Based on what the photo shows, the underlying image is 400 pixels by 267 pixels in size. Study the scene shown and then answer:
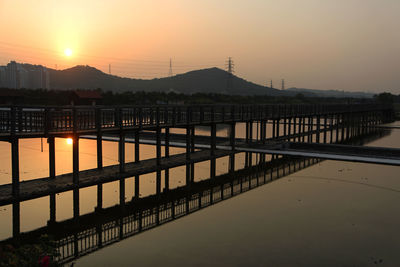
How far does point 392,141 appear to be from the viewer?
47.4 meters

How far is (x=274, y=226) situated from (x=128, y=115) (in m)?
13.2

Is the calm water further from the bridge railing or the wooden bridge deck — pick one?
the bridge railing

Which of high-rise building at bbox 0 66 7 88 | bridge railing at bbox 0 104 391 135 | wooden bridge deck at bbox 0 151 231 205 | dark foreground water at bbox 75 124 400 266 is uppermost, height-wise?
high-rise building at bbox 0 66 7 88

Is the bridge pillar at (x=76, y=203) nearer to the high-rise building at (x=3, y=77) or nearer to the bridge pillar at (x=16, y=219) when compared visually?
the bridge pillar at (x=16, y=219)

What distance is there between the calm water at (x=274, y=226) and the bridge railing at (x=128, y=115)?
3546mm

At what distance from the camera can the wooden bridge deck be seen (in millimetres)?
17603

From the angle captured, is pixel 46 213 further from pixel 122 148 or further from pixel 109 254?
pixel 122 148

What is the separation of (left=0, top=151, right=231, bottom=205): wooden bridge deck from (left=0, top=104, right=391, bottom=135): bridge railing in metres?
2.59

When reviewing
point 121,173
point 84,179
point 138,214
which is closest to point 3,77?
point 121,173

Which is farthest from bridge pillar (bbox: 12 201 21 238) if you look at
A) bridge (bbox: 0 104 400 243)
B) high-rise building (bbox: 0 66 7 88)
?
high-rise building (bbox: 0 66 7 88)

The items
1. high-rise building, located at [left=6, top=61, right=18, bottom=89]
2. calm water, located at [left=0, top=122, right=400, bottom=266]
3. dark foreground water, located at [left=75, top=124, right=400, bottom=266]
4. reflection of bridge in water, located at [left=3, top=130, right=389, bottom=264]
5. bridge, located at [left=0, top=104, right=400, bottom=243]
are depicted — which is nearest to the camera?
dark foreground water, located at [left=75, top=124, right=400, bottom=266]

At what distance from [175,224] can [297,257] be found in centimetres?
522

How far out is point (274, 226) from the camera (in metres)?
15.2

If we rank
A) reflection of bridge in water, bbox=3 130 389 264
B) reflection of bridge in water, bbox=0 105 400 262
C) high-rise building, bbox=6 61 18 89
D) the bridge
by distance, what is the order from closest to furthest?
reflection of bridge in water, bbox=3 130 389 264, reflection of bridge in water, bbox=0 105 400 262, the bridge, high-rise building, bbox=6 61 18 89
